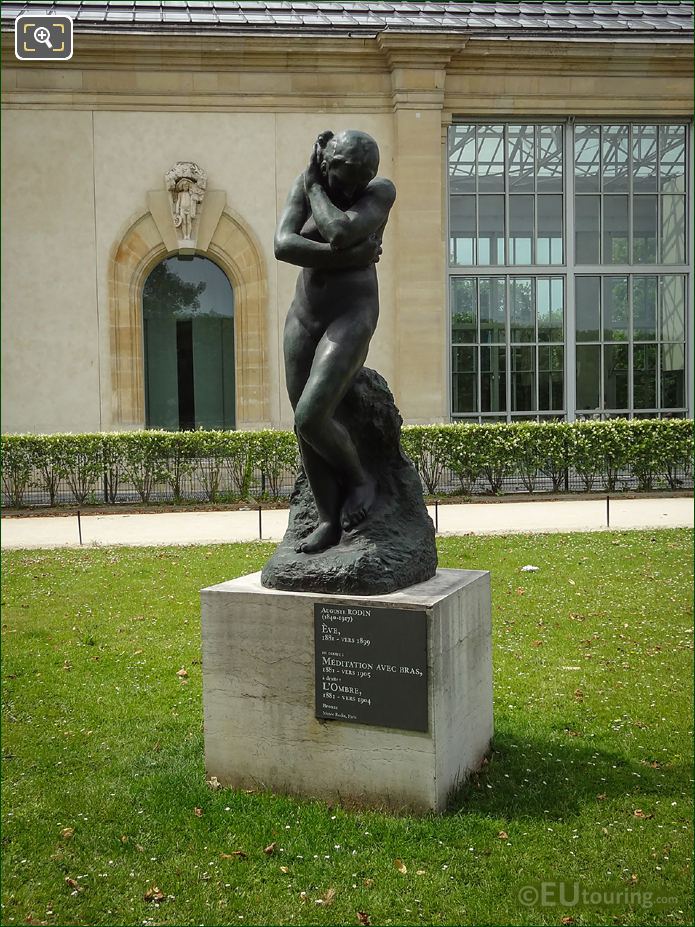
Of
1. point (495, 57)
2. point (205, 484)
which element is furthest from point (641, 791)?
point (495, 57)

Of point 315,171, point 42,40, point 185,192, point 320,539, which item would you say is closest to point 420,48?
point 185,192

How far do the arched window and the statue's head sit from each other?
53.0 ft

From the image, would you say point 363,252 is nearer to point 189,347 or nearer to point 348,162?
point 348,162

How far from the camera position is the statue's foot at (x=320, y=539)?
195 inches

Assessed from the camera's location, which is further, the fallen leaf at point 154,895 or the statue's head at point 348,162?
the statue's head at point 348,162

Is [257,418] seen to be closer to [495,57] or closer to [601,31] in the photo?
[495,57]

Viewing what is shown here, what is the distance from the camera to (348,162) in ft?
15.3

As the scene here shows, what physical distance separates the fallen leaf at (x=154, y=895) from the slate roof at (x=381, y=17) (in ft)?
62.3

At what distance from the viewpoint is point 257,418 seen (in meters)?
20.1

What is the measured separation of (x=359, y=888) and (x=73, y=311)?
1772 cm

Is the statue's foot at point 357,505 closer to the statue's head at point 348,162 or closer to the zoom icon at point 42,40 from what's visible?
the statue's head at point 348,162

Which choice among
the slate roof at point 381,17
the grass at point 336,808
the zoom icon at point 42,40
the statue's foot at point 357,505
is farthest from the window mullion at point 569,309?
the statue's foot at point 357,505

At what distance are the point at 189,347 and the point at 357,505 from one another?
16448mm

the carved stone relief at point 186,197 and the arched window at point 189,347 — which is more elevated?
the carved stone relief at point 186,197
